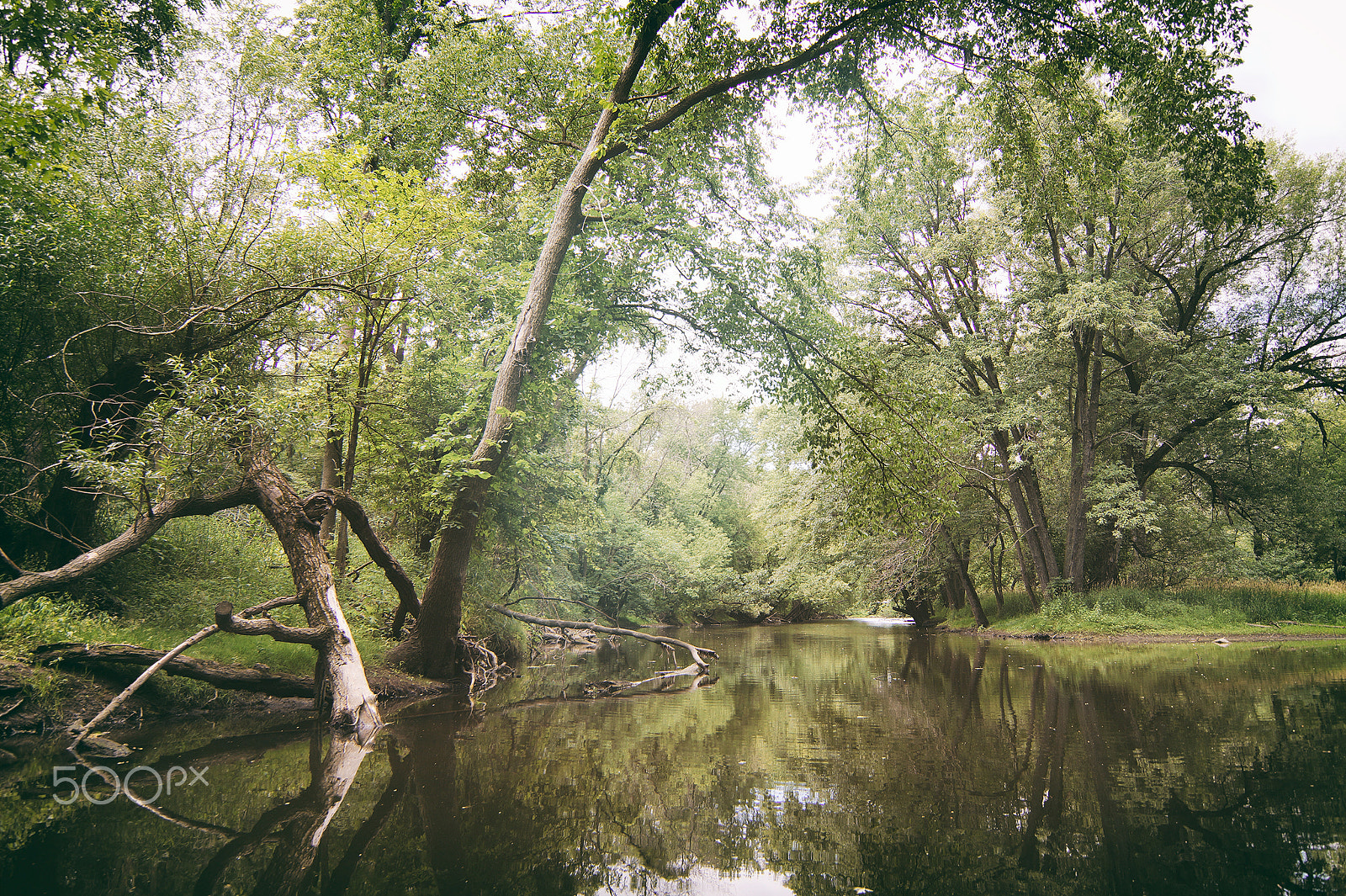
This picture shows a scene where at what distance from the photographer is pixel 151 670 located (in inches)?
210

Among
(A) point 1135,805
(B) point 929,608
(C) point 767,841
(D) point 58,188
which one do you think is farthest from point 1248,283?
(D) point 58,188

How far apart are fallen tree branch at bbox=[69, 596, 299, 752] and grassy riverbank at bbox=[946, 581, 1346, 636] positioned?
17690 mm

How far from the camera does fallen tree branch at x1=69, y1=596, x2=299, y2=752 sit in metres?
4.91

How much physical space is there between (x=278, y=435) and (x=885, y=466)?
782 centimetres

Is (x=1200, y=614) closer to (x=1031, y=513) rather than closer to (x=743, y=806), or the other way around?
(x=1031, y=513)

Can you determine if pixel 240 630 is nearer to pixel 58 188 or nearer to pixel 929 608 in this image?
pixel 58 188

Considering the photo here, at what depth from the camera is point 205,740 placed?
5543 millimetres

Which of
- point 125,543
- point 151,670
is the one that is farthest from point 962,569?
point 125,543

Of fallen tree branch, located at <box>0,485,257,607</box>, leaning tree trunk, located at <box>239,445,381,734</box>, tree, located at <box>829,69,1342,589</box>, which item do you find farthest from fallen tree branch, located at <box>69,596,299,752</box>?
tree, located at <box>829,69,1342,589</box>

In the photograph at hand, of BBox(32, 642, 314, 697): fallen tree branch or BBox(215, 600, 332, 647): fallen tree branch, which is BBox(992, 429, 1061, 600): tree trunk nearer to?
BBox(215, 600, 332, 647): fallen tree branch

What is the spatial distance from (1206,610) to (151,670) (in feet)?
67.9

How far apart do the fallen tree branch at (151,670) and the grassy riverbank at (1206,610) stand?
17.7 metres

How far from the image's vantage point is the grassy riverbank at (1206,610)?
14.4m

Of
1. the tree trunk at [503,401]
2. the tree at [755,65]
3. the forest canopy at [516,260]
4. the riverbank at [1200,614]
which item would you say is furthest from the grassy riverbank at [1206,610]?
the tree trunk at [503,401]
